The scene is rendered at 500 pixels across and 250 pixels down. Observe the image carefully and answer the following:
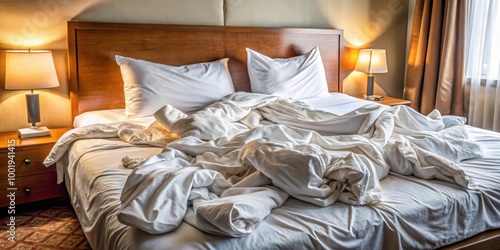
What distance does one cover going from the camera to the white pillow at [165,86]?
283 cm

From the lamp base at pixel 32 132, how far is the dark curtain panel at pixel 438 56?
3.28 m

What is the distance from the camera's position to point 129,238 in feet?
4.22

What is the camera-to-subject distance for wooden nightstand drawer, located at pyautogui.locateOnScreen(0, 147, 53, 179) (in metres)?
2.51

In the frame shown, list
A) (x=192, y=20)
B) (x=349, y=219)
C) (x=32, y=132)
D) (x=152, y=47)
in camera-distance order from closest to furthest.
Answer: (x=349, y=219) < (x=32, y=132) < (x=152, y=47) < (x=192, y=20)

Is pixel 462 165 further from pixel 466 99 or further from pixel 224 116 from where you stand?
pixel 466 99

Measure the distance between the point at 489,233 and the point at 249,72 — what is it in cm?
216

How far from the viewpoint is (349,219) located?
1.39 m

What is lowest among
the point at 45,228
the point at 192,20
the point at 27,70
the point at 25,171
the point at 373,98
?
the point at 45,228

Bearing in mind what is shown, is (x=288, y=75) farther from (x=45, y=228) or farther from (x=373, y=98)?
(x=45, y=228)

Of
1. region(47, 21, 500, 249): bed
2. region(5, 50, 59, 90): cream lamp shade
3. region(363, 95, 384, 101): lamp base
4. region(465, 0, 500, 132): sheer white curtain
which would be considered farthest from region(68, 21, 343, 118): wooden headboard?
region(465, 0, 500, 132): sheer white curtain

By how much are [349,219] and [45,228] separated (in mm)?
1922

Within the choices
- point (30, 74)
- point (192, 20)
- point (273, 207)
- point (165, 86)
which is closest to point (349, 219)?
point (273, 207)

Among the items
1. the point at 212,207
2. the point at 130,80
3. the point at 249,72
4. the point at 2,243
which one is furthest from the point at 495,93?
the point at 2,243

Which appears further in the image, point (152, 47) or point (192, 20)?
point (192, 20)
